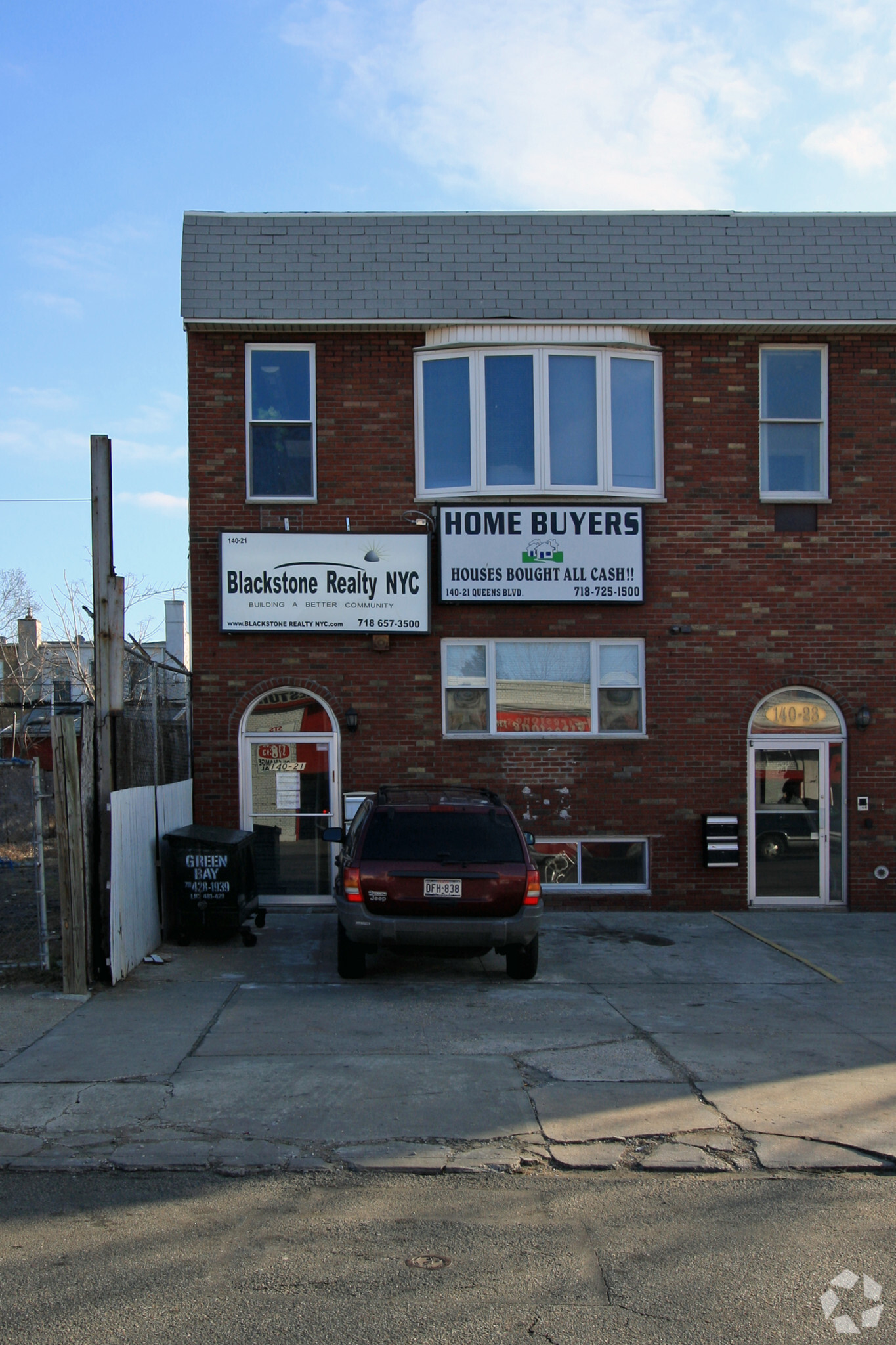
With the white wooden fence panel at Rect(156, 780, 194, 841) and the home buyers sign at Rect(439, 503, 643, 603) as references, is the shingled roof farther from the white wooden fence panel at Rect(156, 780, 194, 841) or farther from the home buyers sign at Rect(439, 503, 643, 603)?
the white wooden fence panel at Rect(156, 780, 194, 841)

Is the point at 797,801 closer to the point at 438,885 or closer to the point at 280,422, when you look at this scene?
the point at 438,885

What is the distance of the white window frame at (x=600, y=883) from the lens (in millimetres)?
13555

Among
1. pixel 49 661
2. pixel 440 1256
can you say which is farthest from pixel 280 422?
pixel 49 661

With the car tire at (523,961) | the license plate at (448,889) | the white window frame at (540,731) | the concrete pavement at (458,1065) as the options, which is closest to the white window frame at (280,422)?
the white window frame at (540,731)

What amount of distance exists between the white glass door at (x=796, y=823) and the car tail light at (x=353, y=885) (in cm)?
635

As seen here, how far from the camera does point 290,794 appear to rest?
44.4 ft

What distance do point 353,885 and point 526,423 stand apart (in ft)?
22.1

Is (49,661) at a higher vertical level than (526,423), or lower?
lower

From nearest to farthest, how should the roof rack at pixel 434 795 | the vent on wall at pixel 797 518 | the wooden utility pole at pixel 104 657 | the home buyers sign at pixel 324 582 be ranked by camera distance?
1. the wooden utility pole at pixel 104 657
2. the roof rack at pixel 434 795
3. the home buyers sign at pixel 324 582
4. the vent on wall at pixel 797 518

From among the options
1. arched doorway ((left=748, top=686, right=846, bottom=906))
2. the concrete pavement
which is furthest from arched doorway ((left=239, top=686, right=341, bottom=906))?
arched doorway ((left=748, top=686, right=846, bottom=906))

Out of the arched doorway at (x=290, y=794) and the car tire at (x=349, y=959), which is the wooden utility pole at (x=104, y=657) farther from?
the arched doorway at (x=290, y=794)

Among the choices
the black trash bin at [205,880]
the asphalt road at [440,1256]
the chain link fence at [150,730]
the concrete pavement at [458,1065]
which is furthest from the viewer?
the black trash bin at [205,880]

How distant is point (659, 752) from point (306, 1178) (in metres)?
8.92

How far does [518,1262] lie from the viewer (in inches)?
180
